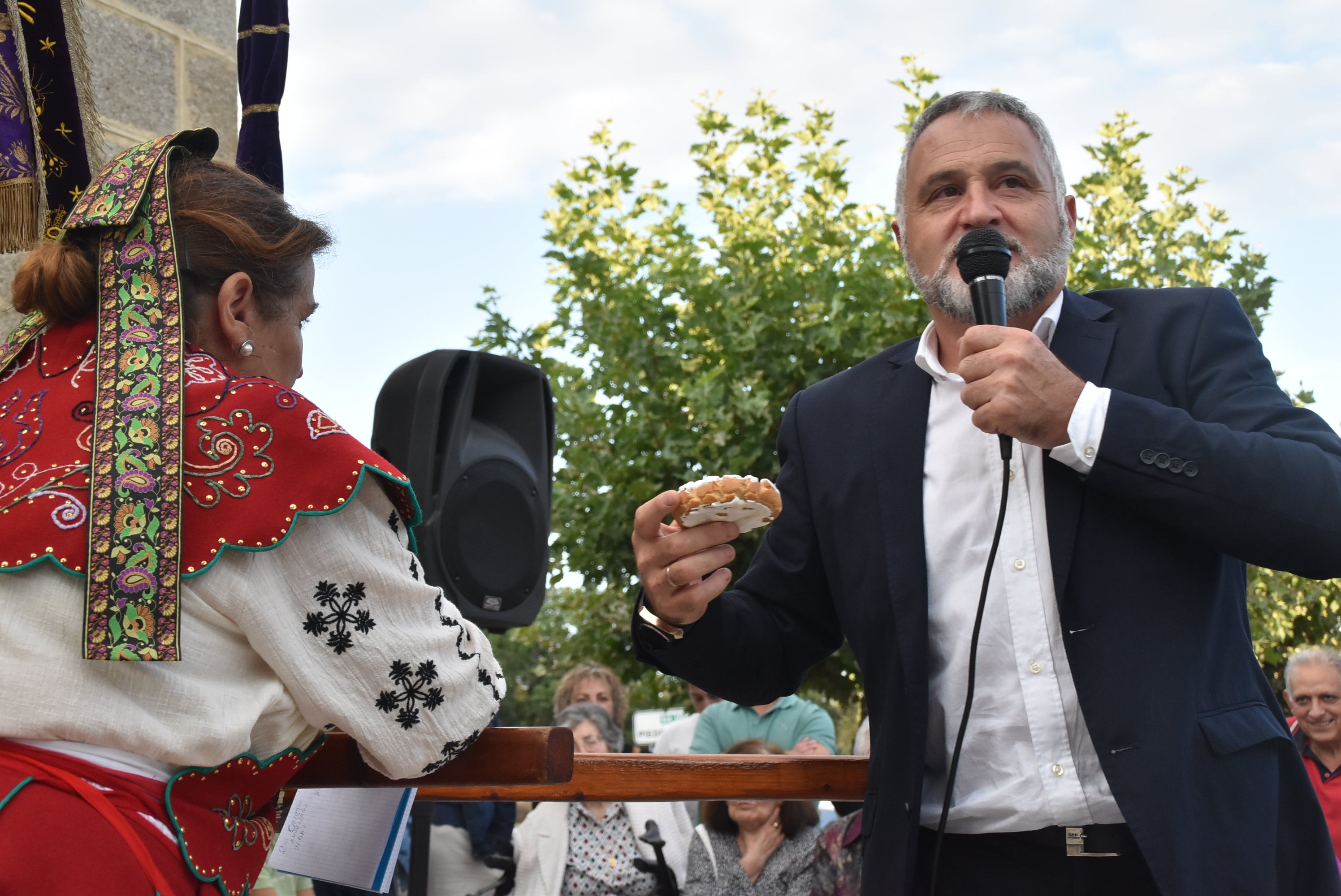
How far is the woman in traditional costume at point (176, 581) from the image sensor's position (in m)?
1.41

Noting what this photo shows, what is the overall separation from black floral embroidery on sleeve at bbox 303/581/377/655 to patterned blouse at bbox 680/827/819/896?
3.61 metres

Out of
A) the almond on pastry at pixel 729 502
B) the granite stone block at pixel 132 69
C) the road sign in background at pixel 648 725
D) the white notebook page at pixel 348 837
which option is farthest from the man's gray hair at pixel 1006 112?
the road sign in background at pixel 648 725

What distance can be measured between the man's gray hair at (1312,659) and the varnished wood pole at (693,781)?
4.86 metres

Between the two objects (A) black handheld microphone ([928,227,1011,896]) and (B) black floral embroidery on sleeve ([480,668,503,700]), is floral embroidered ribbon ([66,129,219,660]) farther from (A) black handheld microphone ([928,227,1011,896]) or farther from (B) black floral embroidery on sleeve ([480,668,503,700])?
(A) black handheld microphone ([928,227,1011,896])

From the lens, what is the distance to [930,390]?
2.15 metres

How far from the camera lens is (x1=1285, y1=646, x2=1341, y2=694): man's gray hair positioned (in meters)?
6.10

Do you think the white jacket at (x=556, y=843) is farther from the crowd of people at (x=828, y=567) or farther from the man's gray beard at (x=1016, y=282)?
the man's gray beard at (x=1016, y=282)

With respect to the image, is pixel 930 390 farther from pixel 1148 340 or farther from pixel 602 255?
pixel 602 255

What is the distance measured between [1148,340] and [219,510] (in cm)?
145

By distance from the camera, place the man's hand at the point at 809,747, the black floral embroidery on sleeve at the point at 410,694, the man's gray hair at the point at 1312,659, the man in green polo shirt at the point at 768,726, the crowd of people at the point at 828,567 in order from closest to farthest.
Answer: the crowd of people at the point at 828,567 < the black floral embroidery on sleeve at the point at 410,694 < the man's hand at the point at 809,747 < the man in green polo shirt at the point at 768,726 < the man's gray hair at the point at 1312,659

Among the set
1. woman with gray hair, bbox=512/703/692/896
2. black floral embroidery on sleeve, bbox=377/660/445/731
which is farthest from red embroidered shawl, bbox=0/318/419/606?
woman with gray hair, bbox=512/703/692/896

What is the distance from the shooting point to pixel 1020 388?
1.65m

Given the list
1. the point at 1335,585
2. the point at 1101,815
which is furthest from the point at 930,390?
the point at 1335,585

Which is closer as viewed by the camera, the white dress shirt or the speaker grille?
the white dress shirt
